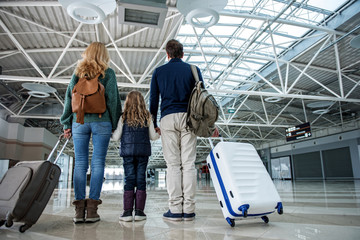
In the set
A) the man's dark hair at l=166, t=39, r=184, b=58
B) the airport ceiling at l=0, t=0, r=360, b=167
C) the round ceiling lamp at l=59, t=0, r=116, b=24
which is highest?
the airport ceiling at l=0, t=0, r=360, b=167

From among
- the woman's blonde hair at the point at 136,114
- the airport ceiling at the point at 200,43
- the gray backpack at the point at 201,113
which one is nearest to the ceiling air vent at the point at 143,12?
the airport ceiling at the point at 200,43

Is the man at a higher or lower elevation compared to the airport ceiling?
lower

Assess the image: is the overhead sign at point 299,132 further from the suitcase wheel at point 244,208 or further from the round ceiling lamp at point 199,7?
the suitcase wheel at point 244,208

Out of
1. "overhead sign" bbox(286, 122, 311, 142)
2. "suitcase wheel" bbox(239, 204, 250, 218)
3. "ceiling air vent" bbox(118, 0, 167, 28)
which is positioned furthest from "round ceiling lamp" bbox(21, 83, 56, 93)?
"overhead sign" bbox(286, 122, 311, 142)

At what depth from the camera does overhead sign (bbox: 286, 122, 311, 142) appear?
21.6 metres

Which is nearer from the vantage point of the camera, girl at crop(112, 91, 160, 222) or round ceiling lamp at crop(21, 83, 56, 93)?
girl at crop(112, 91, 160, 222)

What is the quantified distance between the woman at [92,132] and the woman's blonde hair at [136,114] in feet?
0.42

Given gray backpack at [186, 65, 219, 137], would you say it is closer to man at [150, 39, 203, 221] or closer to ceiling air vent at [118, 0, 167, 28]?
man at [150, 39, 203, 221]

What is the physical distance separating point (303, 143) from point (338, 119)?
21.5 ft

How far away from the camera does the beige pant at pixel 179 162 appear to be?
2993mm

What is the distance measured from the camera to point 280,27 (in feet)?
39.8

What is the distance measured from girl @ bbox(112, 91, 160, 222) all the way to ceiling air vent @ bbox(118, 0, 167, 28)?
14.2 feet

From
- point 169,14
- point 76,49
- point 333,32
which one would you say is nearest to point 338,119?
point 333,32

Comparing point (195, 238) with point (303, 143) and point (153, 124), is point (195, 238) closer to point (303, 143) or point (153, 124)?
point (153, 124)
